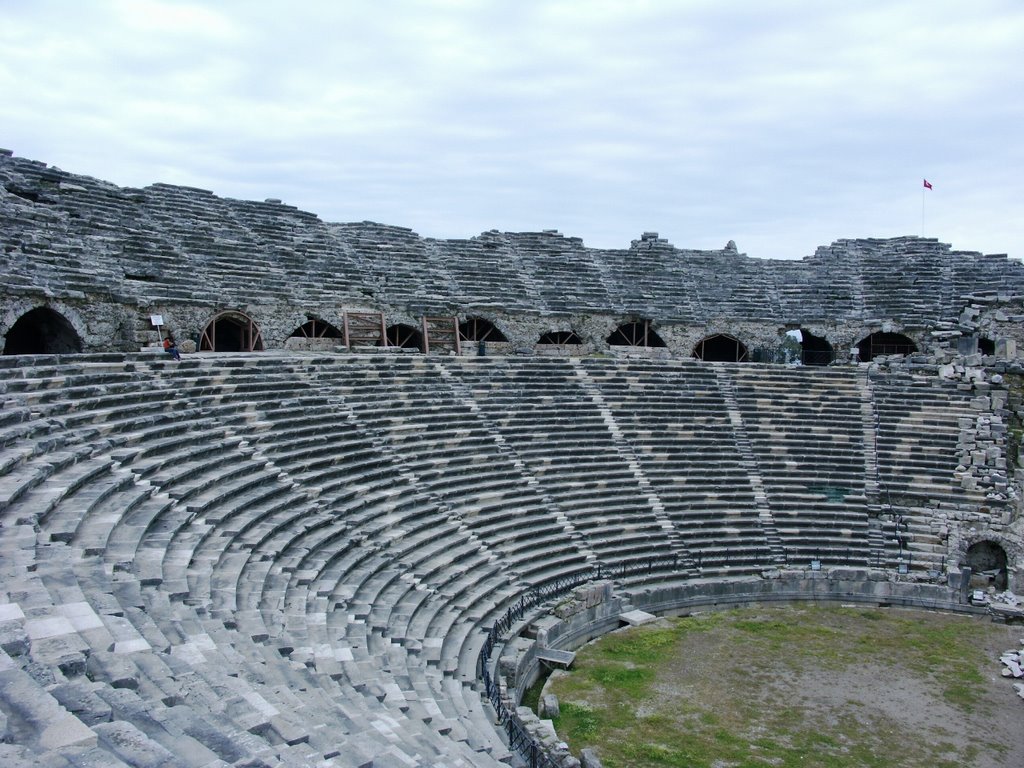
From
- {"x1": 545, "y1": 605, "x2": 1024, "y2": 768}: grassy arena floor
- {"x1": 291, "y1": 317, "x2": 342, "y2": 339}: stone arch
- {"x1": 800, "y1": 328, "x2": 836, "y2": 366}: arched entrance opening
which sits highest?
{"x1": 291, "y1": 317, "x2": 342, "y2": 339}: stone arch

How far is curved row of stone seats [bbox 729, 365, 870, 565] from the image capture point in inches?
850

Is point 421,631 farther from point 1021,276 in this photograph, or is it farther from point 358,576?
point 1021,276

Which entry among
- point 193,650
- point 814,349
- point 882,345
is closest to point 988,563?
point 882,345

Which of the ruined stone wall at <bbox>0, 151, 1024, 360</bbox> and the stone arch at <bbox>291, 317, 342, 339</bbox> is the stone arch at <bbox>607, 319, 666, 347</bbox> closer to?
the ruined stone wall at <bbox>0, 151, 1024, 360</bbox>

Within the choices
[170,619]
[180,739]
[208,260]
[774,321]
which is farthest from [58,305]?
[774,321]

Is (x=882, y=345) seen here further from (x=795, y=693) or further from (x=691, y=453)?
(x=795, y=693)

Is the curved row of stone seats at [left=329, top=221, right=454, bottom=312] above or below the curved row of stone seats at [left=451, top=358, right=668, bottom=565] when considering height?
above

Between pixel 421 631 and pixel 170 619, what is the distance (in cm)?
602

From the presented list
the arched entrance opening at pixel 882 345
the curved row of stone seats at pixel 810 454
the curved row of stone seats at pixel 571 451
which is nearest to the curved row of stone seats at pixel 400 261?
the curved row of stone seats at pixel 571 451

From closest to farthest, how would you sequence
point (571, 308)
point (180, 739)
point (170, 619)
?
point (180, 739)
point (170, 619)
point (571, 308)

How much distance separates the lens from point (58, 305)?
1894 cm

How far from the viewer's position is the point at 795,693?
589 inches

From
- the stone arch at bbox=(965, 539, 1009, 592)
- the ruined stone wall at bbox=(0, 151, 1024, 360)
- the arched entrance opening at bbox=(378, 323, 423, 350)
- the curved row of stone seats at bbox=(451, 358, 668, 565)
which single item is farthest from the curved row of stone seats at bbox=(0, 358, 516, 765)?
the arched entrance opening at bbox=(378, 323, 423, 350)

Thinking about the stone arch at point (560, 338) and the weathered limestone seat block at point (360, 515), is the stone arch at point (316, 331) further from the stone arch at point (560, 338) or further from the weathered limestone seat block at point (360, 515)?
the stone arch at point (560, 338)
